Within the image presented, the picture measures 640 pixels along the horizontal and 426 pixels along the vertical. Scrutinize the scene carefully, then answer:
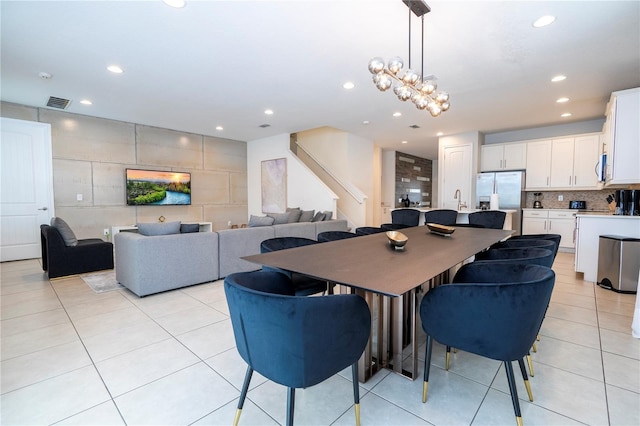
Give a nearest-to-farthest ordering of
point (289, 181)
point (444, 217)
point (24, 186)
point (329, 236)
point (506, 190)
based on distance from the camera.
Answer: point (329, 236), point (444, 217), point (24, 186), point (506, 190), point (289, 181)

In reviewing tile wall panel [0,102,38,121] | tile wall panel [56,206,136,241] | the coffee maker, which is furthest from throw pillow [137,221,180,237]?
the coffee maker

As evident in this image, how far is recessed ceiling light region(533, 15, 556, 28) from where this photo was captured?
2447 millimetres

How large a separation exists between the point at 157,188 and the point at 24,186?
215 centimetres

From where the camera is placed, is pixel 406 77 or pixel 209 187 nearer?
pixel 406 77

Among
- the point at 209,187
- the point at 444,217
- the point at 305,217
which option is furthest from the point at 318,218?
the point at 209,187

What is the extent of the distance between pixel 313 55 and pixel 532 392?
341 centimetres

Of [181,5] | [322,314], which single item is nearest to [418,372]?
[322,314]

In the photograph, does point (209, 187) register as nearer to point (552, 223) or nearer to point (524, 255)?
point (524, 255)

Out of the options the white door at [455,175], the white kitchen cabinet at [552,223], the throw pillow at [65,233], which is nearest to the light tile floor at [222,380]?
the throw pillow at [65,233]

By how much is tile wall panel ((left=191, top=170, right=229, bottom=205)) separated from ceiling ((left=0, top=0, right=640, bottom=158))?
2280 mm

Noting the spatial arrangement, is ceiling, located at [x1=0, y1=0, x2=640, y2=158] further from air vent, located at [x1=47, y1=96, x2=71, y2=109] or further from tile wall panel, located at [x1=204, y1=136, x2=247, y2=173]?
tile wall panel, located at [x1=204, y1=136, x2=247, y2=173]

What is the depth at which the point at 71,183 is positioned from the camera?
18.2 ft

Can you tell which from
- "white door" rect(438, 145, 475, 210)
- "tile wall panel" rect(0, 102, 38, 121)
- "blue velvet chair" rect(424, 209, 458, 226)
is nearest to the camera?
"blue velvet chair" rect(424, 209, 458, 226)

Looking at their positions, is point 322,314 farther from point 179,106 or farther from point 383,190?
point 383,190
